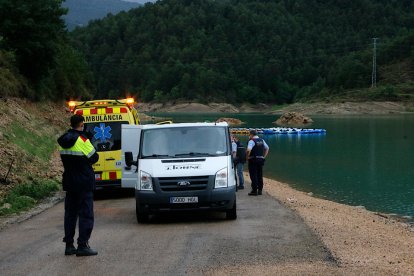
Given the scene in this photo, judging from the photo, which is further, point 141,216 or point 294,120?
point 294,120

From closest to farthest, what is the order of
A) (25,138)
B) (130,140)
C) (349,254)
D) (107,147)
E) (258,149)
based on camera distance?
(349,254) → (130,140) → (107,147) → (258,149) → (25,138)

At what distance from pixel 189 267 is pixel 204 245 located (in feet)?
5.27

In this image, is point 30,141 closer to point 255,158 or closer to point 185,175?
point 255,158

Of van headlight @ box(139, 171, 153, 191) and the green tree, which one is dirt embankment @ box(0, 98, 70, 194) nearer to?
the green tree

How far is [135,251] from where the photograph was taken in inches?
393

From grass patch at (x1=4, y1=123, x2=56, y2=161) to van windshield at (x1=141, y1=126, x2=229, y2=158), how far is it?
38.9 feet

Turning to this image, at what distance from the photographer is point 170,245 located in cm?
Result: 1034

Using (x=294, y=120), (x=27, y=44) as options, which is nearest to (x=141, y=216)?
(x=27, y=44)

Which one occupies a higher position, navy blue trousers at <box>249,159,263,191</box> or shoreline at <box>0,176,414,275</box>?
navy blue trousers at <box>249,159,263,191</box>

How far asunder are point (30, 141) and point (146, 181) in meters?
15.8

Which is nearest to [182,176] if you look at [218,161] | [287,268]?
[218,161]

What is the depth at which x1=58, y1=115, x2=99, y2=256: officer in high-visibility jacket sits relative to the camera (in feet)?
30.6

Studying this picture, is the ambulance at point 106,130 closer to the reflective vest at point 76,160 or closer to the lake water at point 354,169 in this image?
the reflective vest at point 76,160

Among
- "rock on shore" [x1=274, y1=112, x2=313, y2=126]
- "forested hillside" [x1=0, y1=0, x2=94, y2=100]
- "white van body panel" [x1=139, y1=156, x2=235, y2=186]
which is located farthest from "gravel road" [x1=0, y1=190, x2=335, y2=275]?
"rock on shore" [x1=274, y1=112, x2=313, y2=126]
